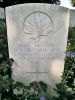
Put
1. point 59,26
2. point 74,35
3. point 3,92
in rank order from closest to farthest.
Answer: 1. point 3,92
2. point 59,26
3. point 74,35

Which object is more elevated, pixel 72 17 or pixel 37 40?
pixel 72 17

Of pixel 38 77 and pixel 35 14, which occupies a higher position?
pixel 35 14

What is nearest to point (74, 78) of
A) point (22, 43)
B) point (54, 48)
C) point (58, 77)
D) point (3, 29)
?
point (58, 77)

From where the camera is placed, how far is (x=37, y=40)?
4.45 metres

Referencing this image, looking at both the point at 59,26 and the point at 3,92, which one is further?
the point at 59,26

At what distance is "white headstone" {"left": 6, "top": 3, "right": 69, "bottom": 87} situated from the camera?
4363 millimetres

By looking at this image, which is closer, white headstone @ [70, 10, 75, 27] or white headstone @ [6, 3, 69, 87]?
white headstone @ [6, 3, 69, 87]

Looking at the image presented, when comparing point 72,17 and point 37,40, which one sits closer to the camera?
point 37,40

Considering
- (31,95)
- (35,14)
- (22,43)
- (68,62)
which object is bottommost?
(31,95)

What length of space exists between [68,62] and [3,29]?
43.4 inches

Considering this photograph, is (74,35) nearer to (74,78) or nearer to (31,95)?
(74,78)

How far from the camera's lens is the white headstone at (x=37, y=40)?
172 inches

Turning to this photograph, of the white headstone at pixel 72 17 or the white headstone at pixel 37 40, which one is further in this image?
the white headstone at pixel 72 17

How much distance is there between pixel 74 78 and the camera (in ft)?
14.8
